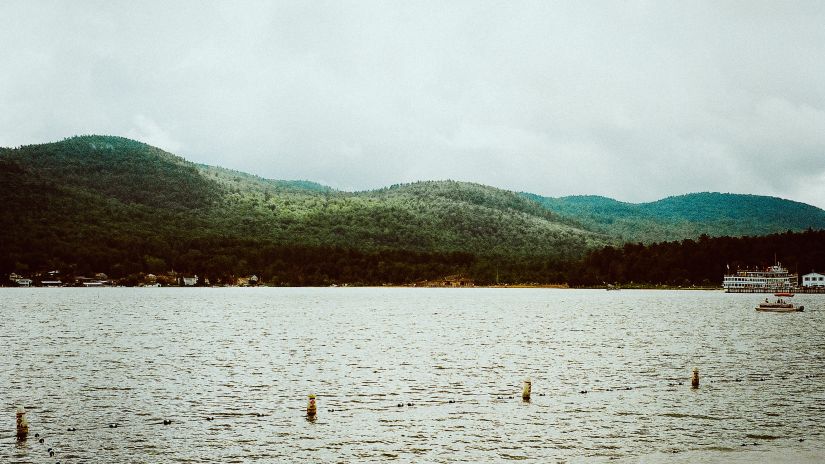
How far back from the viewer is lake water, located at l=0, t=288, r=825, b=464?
36.7 meters

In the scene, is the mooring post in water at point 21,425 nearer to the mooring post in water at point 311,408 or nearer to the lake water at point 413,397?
the lake water at point 413,397

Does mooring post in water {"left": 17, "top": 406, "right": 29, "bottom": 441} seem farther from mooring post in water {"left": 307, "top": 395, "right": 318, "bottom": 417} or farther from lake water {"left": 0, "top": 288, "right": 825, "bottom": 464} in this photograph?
mooring post in water {"left": 307, "top": 395, "right": 318, "bottom": 417}

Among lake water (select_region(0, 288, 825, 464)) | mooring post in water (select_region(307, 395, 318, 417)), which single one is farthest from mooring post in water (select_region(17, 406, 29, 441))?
mooring post in water (select_region(307, 395, 318, 417))

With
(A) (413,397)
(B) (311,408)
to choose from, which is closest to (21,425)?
(B) (311,408)

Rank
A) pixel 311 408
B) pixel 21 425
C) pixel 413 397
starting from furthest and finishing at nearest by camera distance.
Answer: pixel 413 397 → pixel 311 408 → pixel 21 425

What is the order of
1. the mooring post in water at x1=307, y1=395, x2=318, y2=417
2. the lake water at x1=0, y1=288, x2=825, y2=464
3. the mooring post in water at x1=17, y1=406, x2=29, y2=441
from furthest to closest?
the mooring post in water at x1=307, y1=395, x2=318, y2=417 → the mooring post in water at x1=17, y1=406, x2=29, y2=441 → the lake water at x1=0, y1=288, x2=825, y2=464

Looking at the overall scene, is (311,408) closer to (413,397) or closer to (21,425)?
(413,397)

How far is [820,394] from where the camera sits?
52.4m

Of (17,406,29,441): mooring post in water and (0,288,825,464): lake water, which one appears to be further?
(17,406,29,441): mooring post in water

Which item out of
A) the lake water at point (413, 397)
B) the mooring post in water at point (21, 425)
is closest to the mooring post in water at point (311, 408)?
Answer: the lake water at point (413, 397)

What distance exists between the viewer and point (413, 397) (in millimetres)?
51688

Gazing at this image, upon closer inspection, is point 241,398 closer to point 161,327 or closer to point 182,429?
point 182,429

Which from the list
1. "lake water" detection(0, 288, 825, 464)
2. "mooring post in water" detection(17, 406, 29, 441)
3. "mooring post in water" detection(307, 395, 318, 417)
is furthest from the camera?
"mooring post in water" detection(307, 395, 318, 417)

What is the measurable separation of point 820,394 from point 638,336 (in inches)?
2000
